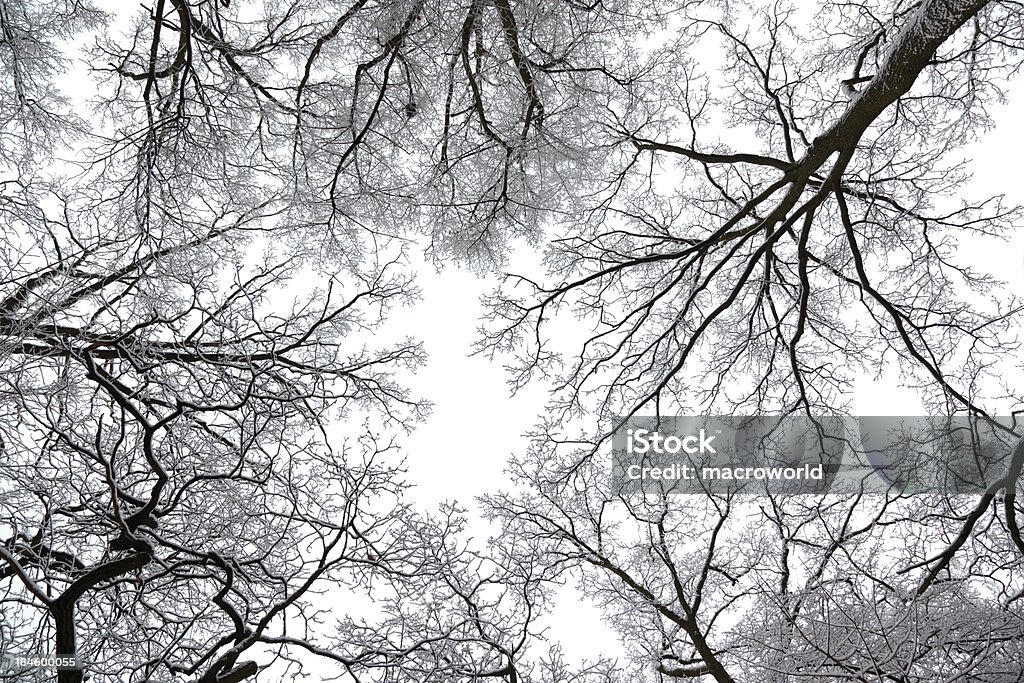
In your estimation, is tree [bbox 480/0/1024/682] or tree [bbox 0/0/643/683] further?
tree [bbox 480/0/1024/682]

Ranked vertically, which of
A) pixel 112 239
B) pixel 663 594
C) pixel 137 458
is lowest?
pixel 663 594

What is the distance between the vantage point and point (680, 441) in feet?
22.3

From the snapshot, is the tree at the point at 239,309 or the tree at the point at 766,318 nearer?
the tree at the point at 239,309

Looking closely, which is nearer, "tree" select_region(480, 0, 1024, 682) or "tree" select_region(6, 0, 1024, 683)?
"tree" select_region(6, 0, 1024, 683)

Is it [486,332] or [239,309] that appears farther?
[486,332]

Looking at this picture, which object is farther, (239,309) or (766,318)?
(766,318)

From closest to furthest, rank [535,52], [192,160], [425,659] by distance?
1. [425,659]
2. [535,52]
3. [192,160]

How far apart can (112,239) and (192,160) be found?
0.90m

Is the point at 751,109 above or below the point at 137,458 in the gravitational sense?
above

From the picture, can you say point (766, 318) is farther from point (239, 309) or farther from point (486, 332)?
point (239, 309)

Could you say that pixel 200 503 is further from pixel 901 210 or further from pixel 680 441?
pixel 901 210

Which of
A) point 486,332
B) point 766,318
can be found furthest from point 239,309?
point 766,318

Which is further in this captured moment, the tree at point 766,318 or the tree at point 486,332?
the tree at point 766,318

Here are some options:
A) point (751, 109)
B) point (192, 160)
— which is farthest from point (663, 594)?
point (192, 160)
